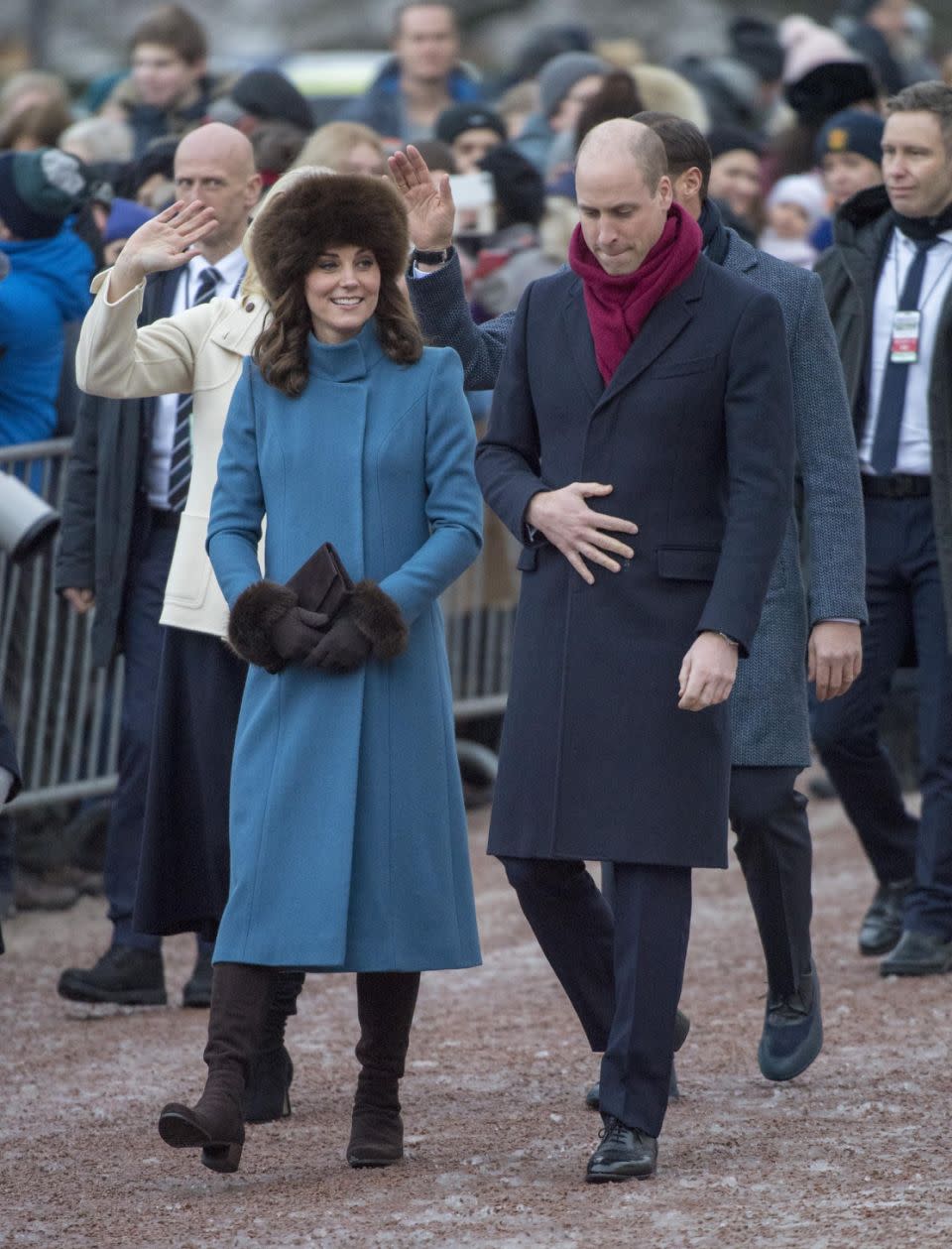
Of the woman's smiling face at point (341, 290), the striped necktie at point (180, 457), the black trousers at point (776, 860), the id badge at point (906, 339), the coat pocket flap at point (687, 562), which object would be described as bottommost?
the black trousers at point (776, 860)

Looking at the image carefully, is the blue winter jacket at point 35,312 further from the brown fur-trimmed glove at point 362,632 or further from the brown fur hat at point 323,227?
the brown fur-trimmed glove at point 362,632

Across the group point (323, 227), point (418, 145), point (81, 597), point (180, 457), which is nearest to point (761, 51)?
point (418, 145)

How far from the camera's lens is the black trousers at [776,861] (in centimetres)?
562

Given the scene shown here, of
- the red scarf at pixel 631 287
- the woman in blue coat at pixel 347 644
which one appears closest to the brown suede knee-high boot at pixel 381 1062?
the woman in blue coat at pixel 347 644

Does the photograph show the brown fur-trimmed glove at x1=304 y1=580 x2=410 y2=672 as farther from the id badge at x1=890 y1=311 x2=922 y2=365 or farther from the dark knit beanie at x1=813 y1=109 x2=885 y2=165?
the dark knit beanie at x1=813 y1=109 x2=885 y2=165

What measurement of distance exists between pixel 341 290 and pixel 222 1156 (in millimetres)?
1724

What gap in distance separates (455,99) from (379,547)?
7367mm

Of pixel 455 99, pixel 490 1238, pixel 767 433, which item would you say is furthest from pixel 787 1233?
pixel 455 99

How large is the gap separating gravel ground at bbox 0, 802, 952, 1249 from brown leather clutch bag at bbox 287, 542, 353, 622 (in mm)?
1134

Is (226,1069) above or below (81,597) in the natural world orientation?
below

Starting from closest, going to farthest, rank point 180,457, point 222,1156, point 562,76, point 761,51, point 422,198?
point 222,1156
point 422,198
point 180,457
point 562,76
point 761,51

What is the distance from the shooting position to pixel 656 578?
16.5 ft

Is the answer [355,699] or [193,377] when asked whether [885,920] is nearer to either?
[193,377]

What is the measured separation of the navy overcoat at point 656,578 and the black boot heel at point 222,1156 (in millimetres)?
774
